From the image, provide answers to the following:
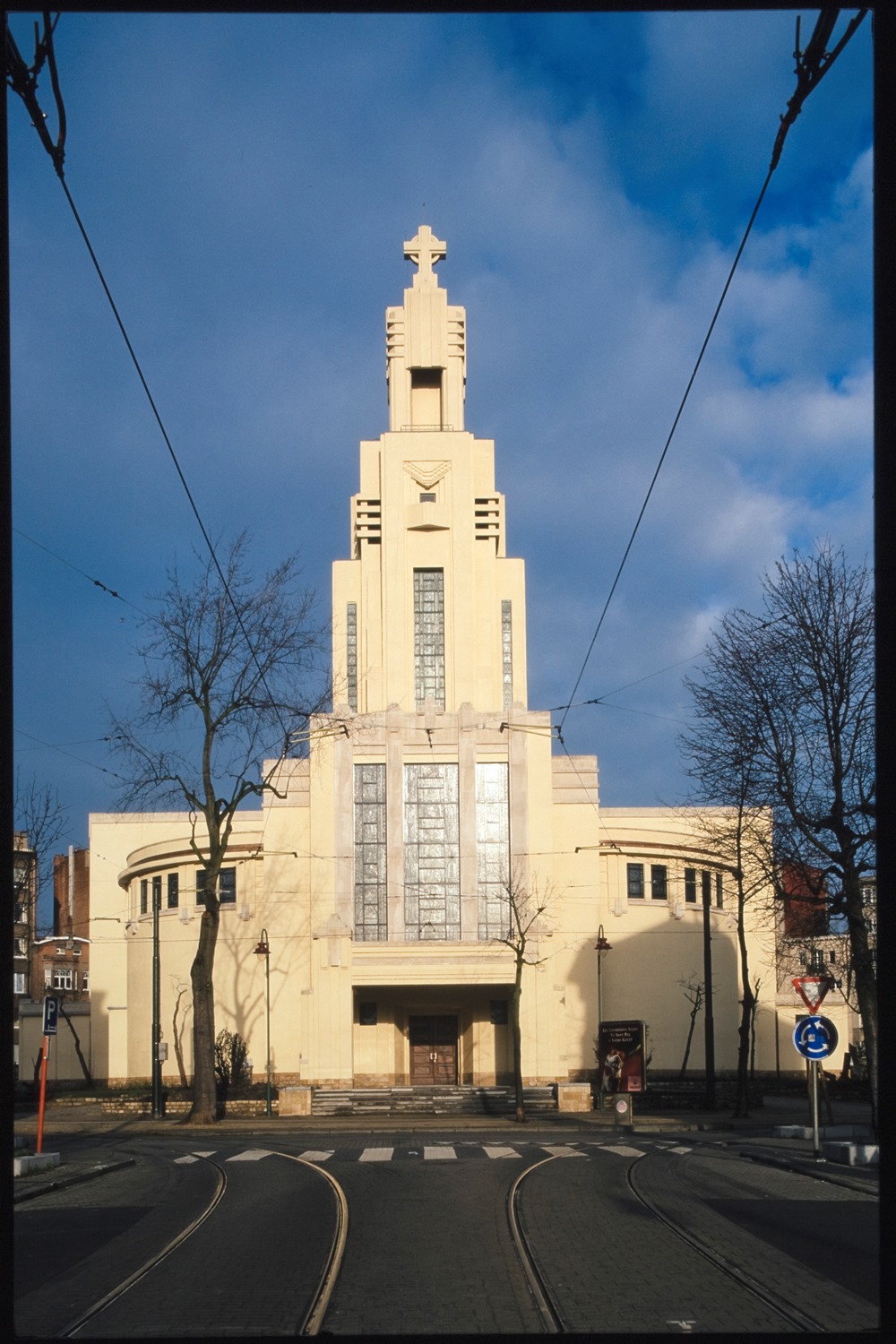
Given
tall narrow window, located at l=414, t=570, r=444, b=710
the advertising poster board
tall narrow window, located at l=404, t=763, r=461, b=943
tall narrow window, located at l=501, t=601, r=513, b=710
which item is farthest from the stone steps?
tall narrow window, located at l=501, t=601, r=513, b=710

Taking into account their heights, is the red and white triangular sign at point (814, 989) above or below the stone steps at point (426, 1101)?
above

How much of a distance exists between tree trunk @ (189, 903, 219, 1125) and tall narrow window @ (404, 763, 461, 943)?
10570 millimetres

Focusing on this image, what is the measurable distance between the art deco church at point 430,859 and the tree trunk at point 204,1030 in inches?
324

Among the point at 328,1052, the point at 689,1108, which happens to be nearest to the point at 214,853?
the point at 328,1052

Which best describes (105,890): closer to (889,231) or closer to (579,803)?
(579,803)

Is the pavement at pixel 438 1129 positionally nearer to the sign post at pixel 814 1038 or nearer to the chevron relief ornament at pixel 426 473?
the sign post at pixel 814 1038

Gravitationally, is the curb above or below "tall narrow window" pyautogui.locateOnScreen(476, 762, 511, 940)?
below

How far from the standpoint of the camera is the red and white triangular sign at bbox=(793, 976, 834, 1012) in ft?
75.7

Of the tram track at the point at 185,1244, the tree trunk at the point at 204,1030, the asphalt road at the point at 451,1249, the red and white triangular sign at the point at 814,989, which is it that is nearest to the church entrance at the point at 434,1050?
the tree trunk at the point at 204,1030

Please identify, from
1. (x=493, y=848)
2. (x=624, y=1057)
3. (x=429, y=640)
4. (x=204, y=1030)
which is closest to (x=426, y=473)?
(x=429, y=640)

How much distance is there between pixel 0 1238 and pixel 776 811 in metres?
24.3

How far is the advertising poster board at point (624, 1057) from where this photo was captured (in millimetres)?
38031

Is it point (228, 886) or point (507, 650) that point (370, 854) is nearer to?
point (228, 886)

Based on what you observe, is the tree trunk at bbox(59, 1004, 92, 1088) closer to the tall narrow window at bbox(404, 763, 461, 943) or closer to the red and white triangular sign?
the tall narrow window at bbox(404, 763, 461, 943)
